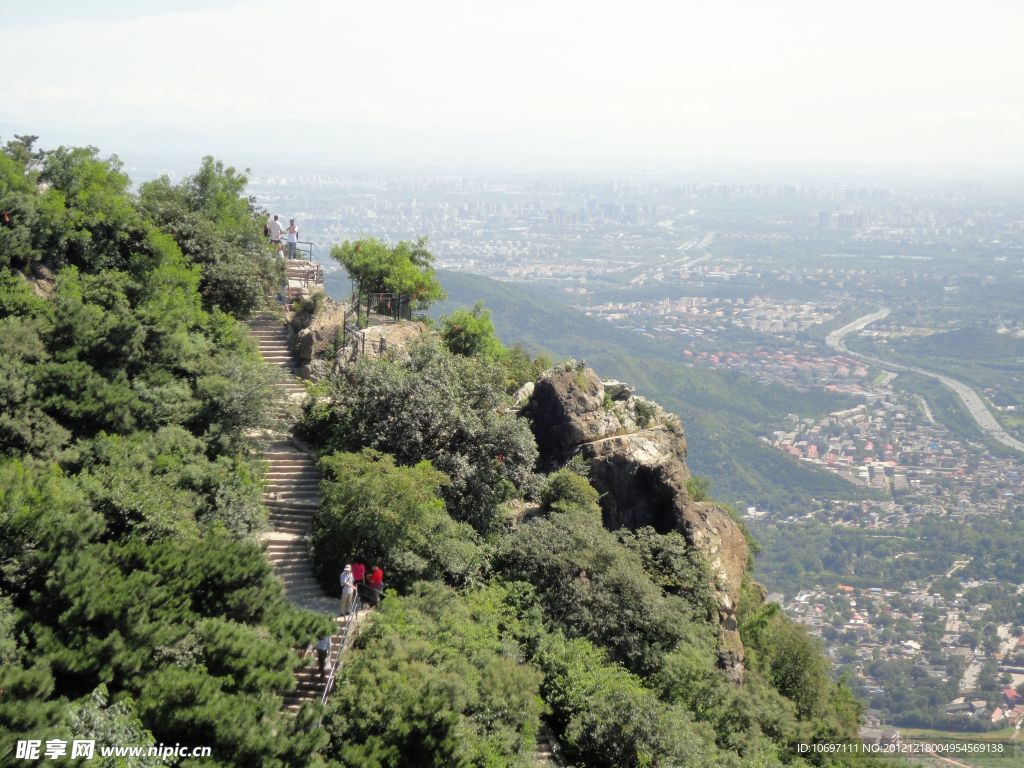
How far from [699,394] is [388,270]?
276ft

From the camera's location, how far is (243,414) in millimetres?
19047

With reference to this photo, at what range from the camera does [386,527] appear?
17.3 metres

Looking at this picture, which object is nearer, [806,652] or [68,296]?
[68,296]

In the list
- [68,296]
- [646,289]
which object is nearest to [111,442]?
[68,296]

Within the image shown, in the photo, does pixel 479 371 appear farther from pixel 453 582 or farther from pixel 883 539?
pixel 883 539

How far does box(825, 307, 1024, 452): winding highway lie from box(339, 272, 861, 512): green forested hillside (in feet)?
63.0

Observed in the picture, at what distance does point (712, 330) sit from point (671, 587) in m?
146

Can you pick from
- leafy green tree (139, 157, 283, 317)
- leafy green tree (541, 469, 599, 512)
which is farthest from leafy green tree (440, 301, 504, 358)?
leafy green tree (541, 469, 599, 512)

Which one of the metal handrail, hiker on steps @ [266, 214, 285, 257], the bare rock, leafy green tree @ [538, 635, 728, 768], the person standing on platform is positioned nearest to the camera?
the metal handrail

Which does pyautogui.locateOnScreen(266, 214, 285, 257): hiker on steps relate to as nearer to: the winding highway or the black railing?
the black railing

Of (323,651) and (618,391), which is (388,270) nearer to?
(618,391)

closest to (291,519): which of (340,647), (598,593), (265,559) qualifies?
(265,559)

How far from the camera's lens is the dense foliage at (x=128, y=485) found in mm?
11828

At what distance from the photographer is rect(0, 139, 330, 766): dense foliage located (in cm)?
1183
